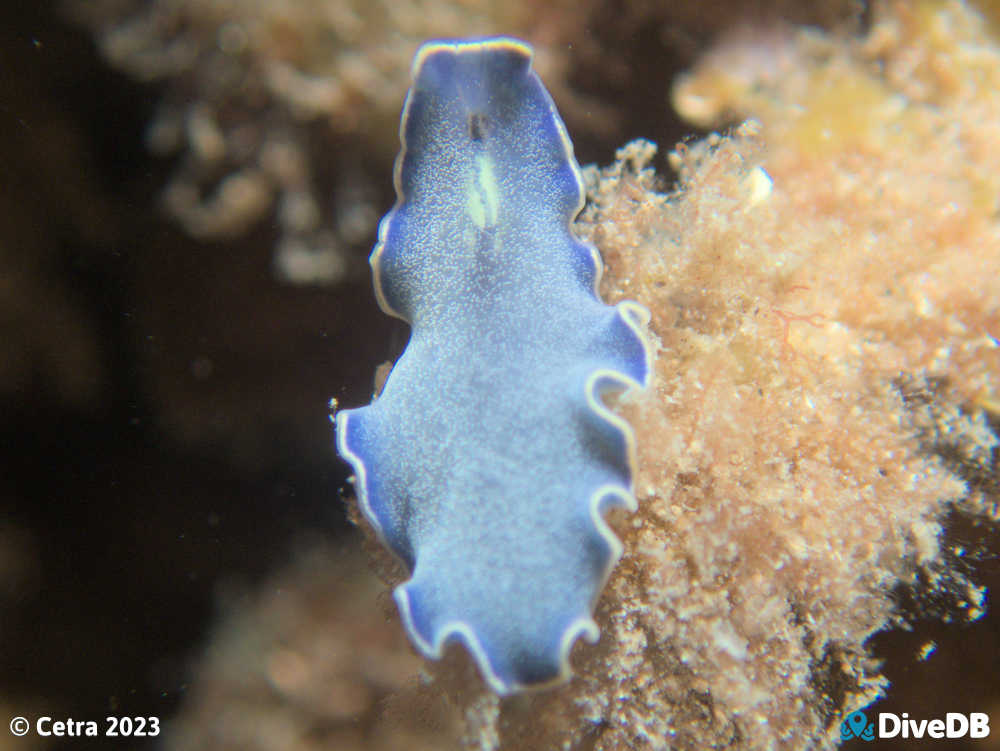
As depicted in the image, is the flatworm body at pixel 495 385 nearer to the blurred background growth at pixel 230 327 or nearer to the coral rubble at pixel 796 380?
the coral rubble at pixel 796 380

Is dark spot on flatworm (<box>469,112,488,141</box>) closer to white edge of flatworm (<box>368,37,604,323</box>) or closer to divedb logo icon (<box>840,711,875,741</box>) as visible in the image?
white edge of flatworm (<box>368,37,604,323</box>)

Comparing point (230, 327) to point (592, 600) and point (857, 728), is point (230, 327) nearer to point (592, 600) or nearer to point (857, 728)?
point (592, 600)

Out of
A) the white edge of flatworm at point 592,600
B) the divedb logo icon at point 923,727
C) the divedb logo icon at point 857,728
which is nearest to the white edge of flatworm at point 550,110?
the white edge of flatworm at point 592,600

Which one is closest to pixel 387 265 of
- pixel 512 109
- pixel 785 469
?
pixel 512 109

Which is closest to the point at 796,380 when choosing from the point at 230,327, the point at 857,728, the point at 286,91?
the point at 857,728

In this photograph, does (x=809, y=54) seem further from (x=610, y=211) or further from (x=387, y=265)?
(x=387, y=265)

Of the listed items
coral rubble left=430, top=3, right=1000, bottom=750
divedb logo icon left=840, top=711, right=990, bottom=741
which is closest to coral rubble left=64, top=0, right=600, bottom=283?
coral rubble left=430, top=3, right=1000, bottom=750
